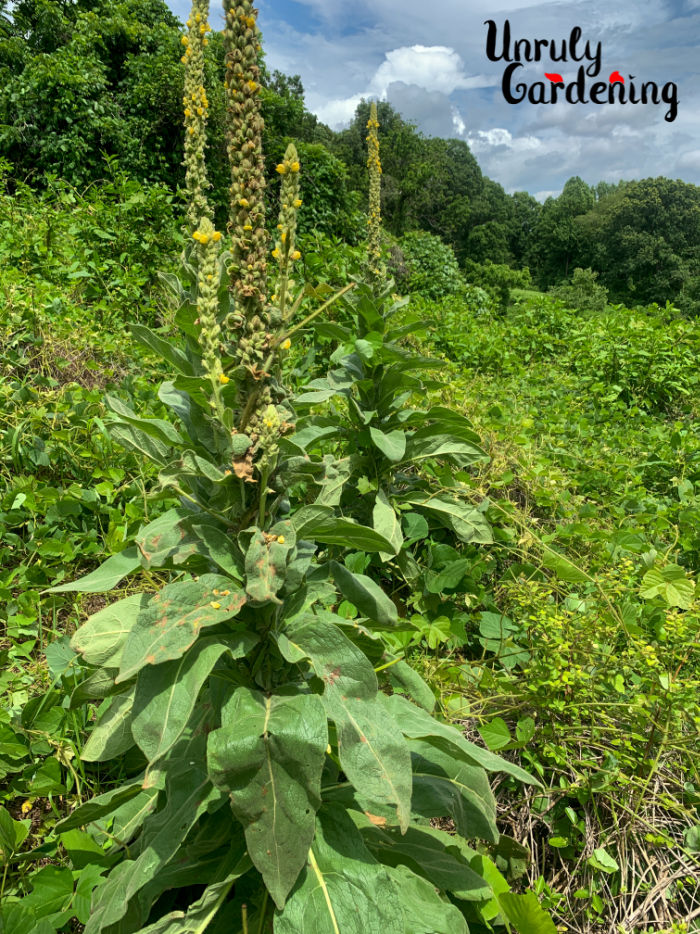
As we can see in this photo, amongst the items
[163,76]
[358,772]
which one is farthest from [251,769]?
[163,76]

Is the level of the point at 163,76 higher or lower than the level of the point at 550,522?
higher

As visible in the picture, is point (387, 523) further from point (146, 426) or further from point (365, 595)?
point (146, 426)

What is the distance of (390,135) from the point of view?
36312mm

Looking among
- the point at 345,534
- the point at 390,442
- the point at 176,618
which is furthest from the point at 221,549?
the point at 390,442

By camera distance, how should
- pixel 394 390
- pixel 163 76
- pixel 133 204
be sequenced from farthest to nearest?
1. pixel 163 76
2. pixel 133 204
3. pixel 394 390

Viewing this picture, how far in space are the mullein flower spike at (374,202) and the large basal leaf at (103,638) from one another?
264 centimetres

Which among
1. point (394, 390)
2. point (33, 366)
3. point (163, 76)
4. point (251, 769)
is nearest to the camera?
point (251, 769)

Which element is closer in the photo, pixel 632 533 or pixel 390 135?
pixel 632 533

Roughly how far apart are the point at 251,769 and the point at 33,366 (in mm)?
3902

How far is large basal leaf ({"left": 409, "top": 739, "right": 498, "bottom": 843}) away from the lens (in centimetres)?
181

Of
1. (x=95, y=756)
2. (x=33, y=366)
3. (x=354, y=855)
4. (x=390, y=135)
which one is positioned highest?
(x=390, y=135)

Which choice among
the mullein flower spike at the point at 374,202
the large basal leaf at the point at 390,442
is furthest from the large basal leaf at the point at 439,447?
the mullein flower spike at the point at 374,202

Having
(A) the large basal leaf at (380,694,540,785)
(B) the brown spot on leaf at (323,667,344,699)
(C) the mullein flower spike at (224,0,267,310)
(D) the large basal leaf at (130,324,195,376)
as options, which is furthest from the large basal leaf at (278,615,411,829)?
(D) the large basal leaf at (130,324,195,376)

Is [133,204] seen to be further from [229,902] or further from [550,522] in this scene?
[229,902]
